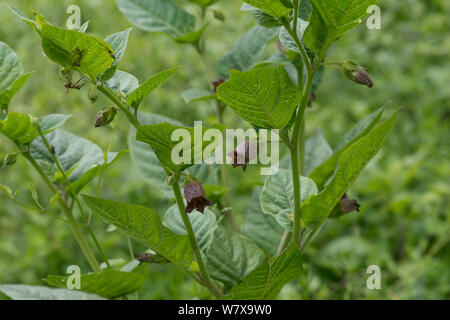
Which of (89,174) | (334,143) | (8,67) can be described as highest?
(8,67)

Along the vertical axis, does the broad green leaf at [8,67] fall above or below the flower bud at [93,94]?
above

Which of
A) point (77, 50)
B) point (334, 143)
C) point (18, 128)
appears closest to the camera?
point (77, 50)

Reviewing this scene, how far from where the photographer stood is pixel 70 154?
0.64 metres

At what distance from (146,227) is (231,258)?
0.42 ft

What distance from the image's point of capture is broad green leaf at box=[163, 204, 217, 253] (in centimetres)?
54

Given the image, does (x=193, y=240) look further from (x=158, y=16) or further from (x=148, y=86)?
(x=158, y=16)

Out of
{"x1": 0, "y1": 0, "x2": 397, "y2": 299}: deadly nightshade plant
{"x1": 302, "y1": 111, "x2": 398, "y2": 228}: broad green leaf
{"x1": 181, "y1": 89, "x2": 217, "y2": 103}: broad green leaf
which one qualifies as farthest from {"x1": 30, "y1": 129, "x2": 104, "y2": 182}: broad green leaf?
{"x1": 302, "y1": 111, "x2": 398, "y2": 228}: broad green leaf

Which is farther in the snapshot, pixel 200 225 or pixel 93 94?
pixel 200 225

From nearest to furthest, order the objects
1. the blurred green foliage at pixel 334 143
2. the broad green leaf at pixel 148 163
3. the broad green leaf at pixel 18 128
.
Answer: the broad green leaf at pixel 18 128 < the broad green leaf at pixel 148 163 < the blurred green foliage at pixel 334 143

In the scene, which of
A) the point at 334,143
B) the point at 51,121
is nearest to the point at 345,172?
A: the point at 51,121

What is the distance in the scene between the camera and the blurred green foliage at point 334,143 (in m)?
1.20

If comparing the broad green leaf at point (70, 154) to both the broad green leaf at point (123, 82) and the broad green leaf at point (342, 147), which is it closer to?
the broad green leaf at point (123, 82)

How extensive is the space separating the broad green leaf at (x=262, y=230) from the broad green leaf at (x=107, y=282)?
7.3 inches

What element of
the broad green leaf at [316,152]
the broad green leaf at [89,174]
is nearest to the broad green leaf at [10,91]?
the broad green leaf at [89,174]
